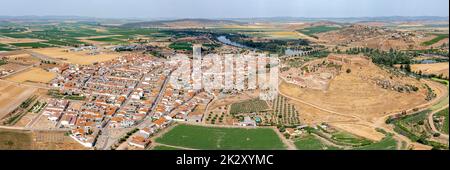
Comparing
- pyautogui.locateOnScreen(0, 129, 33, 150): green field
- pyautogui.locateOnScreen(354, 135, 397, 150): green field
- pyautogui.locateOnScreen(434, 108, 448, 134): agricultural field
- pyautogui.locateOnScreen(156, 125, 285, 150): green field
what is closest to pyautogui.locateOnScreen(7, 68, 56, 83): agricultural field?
pyautogui.locateOnScreen(0, 129, 33, 150): green field

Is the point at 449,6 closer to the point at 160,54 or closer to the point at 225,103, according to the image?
the point at 225,103

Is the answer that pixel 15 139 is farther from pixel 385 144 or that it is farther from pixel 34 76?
pixel 385 144

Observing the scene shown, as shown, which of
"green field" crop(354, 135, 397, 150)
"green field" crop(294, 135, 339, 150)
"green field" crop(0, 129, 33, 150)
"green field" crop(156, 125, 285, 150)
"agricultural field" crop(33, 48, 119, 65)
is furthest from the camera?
"agricultural field" crop(33, 48, 119, 65)

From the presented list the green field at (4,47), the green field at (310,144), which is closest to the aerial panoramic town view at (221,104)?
the green field at (310,144)

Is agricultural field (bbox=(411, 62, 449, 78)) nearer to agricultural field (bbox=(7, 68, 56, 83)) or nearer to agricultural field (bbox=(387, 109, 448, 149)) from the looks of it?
agricultural field (bbox=(387, 109, 448, 149))

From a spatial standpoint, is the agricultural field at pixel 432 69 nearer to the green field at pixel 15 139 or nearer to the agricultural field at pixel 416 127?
the agricultural field at pixel 416 127

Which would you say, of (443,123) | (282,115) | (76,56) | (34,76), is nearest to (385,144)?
(443,123)
